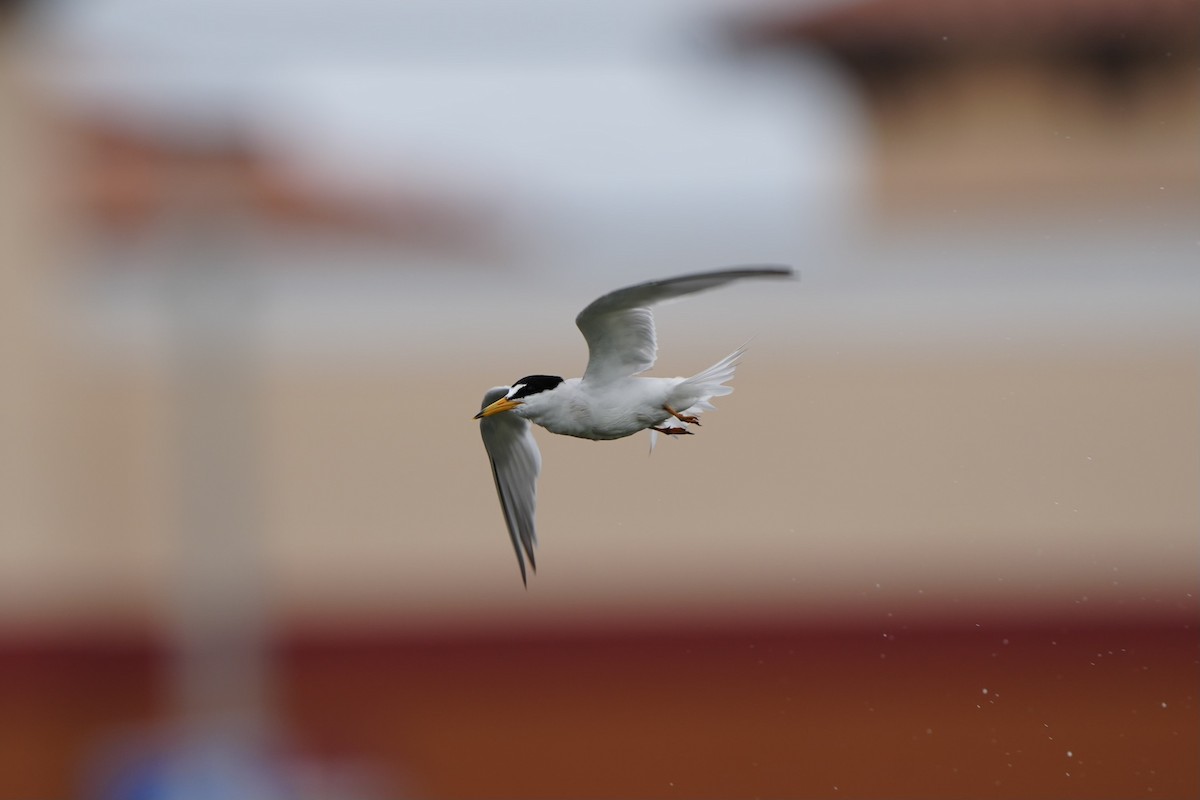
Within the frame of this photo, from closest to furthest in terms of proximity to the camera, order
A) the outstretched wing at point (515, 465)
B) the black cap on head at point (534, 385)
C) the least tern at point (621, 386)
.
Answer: the least tern at point (621, 386) < the black cap on head at point (534, 385) < the outstretched wing at point (515, 465)

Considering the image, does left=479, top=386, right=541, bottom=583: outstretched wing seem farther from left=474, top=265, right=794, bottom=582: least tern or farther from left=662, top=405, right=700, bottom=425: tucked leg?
left=662, top=405, right=700, bottom=425: tucked leg

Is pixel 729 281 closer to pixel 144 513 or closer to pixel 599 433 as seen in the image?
pixel 599 433

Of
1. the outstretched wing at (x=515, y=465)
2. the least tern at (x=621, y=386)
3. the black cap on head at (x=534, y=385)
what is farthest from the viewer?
the outstretched wing at (x=515, y=465)

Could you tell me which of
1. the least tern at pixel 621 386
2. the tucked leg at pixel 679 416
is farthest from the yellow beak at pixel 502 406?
the tucked leg at pixel 679 416

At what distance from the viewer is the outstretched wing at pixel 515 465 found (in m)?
2.74

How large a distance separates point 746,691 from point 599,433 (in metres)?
9.33

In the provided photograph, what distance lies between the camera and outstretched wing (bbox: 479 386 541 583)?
8.98 feet

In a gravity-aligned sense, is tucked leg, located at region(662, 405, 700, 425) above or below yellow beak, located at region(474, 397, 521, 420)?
below

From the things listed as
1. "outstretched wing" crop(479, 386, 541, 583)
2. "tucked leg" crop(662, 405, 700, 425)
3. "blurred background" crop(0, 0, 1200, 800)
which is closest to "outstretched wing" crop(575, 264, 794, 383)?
"tucked leg" crop(662, 405, 700, 425)

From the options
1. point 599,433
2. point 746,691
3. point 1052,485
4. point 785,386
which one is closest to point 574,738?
point 746,691

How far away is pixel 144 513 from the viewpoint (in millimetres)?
12055

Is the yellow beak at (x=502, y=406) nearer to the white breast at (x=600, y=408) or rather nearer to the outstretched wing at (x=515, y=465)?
the white breast at (x=600, y=408)

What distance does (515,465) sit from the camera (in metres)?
2.83

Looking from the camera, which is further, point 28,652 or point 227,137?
point 227,137
